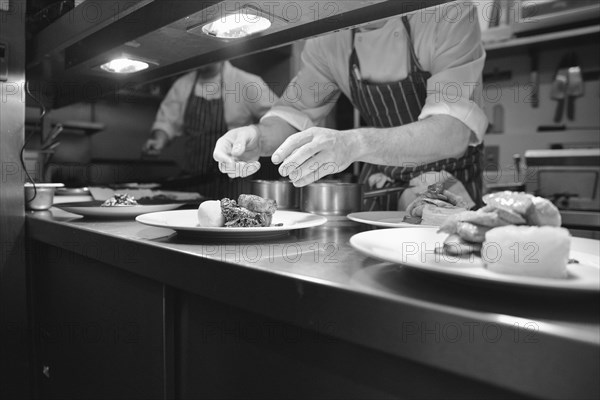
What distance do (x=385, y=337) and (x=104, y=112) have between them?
11.3ft

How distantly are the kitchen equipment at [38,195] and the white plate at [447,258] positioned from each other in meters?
1.38

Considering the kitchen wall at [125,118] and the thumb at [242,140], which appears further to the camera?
the kitchen wall at [125,118]

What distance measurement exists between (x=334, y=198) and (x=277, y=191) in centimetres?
25

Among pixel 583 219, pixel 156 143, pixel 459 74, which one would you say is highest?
pixel 459 74

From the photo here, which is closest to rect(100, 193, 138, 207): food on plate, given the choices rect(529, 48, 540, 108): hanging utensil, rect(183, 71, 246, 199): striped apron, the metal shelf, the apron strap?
the apron strap

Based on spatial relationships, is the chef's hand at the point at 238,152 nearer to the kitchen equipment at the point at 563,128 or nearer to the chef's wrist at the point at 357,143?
the chef's wrist at the point at 357,143

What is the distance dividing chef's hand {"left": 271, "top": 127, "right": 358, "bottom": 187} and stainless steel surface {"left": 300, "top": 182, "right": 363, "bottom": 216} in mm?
Answer: 278

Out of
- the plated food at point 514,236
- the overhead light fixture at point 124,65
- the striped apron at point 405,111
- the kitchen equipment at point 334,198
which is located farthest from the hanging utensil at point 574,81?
the plated food at point 514,236

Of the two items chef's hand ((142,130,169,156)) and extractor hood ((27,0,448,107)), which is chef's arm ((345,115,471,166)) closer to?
extractor hood ((27,0,448,107))

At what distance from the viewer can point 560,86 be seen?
3.43m

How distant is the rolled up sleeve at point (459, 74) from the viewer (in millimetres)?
1624

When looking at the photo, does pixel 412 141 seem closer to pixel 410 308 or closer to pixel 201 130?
pixel 410 308

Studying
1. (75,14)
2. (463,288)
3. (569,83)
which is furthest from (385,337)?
(569,83)

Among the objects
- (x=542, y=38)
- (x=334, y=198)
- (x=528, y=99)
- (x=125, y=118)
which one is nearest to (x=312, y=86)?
(x=334, y=198)
